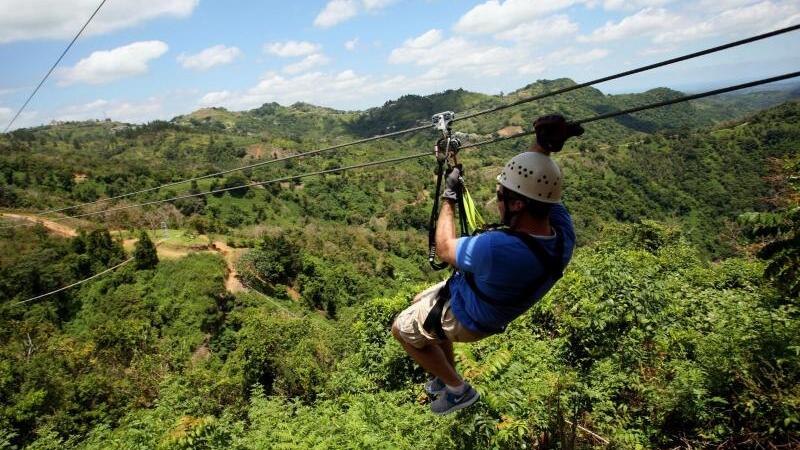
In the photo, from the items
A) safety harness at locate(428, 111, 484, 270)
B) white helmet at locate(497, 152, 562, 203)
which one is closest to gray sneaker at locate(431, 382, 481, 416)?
safety harness at locate(428, 111, 484, 270)

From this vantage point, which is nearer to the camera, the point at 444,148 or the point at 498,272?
the point at 498,272

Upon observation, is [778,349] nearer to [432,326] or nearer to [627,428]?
[627,428]

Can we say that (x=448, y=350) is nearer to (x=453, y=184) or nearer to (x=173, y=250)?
(x=453, y=184)

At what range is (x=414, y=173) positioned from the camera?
14225cm

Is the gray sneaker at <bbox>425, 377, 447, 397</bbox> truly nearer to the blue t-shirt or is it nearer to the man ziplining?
the man ziplining

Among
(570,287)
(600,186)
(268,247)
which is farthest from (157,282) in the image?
(600,186)

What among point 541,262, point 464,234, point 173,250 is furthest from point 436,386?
point 173,250

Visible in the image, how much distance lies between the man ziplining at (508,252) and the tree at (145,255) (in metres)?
48.0

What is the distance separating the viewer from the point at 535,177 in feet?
10.2

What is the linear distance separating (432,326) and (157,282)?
1806 inches

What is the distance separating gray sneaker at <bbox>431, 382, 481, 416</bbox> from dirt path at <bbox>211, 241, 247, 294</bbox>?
4426 cm

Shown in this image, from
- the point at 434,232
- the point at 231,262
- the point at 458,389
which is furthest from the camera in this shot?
the point at 231,262

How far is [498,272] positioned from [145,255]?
49.1 meters

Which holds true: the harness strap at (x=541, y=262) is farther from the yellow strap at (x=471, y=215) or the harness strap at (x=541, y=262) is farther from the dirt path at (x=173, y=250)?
the dirt path at (x=173, y=250)
